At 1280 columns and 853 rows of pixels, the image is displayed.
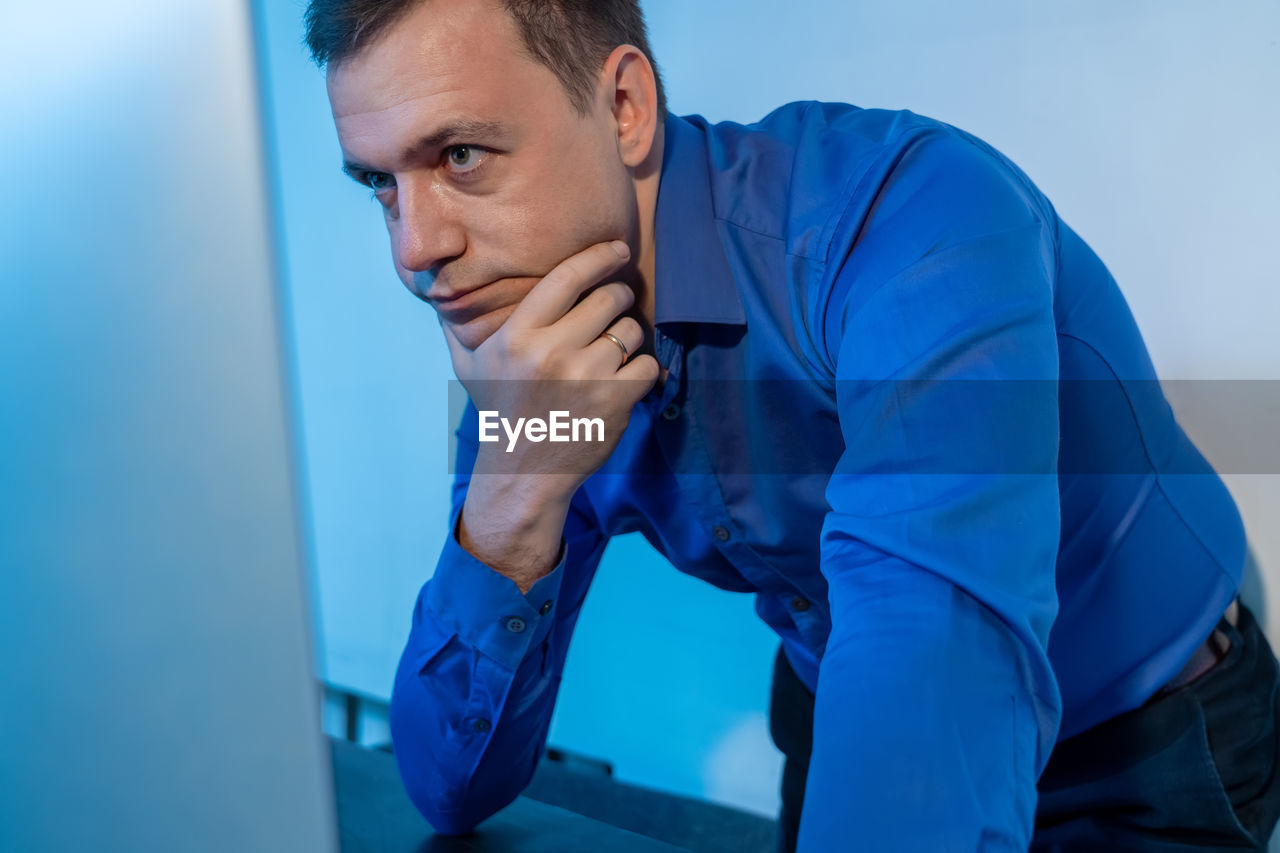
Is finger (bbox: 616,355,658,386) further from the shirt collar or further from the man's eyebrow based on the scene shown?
the man's eyebrow

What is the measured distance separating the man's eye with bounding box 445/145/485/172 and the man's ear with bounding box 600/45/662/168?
0.56 feet

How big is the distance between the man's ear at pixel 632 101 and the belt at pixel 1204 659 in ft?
2.38

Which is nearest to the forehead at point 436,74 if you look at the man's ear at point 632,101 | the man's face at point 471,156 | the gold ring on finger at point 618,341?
the man's face at point 471,156

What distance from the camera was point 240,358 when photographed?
0.22 metres

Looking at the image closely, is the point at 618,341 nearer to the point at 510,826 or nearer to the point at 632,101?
the point at 632,101

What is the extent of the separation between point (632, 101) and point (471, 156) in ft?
0.70

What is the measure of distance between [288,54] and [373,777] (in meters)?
1.81

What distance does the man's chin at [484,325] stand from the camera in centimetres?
97

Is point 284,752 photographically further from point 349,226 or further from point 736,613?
point 349,226

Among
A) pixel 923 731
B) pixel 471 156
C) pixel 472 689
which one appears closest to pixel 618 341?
pixel 471 156

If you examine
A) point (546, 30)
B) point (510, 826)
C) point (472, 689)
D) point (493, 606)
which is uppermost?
point (546, 30)

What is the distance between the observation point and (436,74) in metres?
0.86

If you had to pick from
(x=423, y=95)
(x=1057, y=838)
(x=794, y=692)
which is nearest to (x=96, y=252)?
(x=423, y=95)

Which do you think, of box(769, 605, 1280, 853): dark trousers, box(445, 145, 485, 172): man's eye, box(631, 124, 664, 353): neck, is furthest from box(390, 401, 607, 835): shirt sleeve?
box(769, 605, 1280, 853): dark trousers
